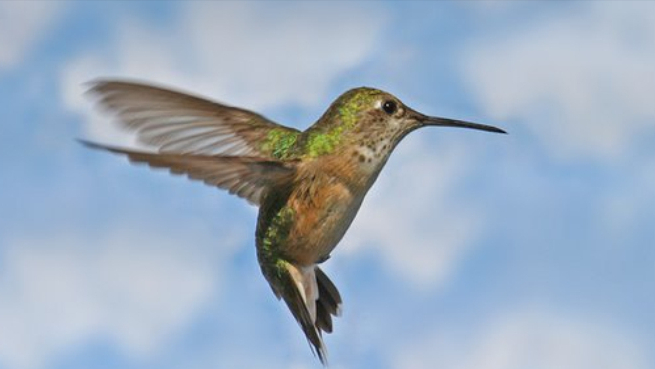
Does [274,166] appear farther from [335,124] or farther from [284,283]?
[284,283]

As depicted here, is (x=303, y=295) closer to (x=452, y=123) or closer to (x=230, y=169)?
(x=230, y=169)

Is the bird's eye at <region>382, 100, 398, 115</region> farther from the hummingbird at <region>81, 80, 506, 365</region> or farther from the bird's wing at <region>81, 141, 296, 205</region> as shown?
the bird's wing at <region>81, 141, 296, 205</region>

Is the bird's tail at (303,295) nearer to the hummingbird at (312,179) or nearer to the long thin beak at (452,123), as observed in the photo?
the hummingbird at (312,179)

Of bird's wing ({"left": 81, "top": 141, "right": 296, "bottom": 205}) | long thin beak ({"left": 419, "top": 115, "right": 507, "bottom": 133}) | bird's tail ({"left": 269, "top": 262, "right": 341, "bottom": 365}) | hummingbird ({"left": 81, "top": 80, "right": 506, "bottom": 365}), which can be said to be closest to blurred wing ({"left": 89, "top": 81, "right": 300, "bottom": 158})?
hummingbird ({"left": 81, "top": 80, "right": 506, "bottom": 365})

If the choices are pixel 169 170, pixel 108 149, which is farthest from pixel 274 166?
pixel 108 149

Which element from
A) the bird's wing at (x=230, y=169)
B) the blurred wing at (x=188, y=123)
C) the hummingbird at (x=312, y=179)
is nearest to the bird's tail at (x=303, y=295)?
the hummingbird at (x=312, y=179)
